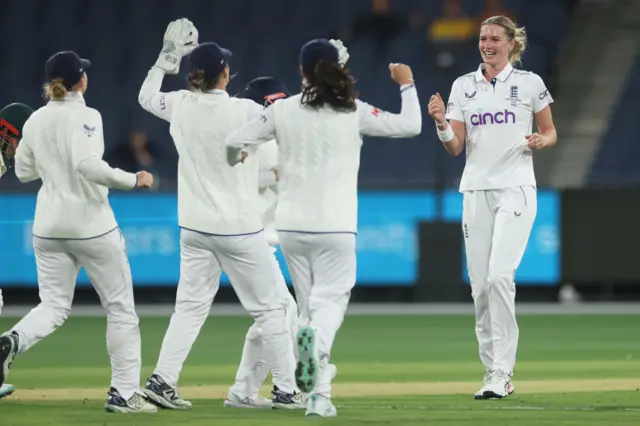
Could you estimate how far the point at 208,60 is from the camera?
8891 millimetres

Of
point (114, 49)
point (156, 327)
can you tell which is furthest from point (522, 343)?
point (114, 49)

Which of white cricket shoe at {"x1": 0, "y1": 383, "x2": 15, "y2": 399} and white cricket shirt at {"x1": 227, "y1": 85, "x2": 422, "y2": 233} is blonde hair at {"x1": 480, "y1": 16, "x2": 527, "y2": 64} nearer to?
white cricket shirt at {"x1": 227, "y1": 85, "x2": 422, "y2": 233}

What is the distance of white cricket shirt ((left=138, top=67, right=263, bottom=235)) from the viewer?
883cm

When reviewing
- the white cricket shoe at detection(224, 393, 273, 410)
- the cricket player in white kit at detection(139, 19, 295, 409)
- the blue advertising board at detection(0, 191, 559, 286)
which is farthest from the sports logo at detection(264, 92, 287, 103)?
the blue advertising board at detection(0, 191, 559, 286)

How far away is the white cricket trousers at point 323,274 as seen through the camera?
8.38 metres

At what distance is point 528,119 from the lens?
33.2 ft

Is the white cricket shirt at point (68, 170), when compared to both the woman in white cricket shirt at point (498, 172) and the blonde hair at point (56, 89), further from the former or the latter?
the woman in white cricket shirt at point (498, 172)

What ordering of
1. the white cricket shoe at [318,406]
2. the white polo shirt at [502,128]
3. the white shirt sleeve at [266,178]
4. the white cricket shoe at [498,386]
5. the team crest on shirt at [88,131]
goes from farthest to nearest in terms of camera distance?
the white polo shirt at [502,128] → the white cricket shoe at [498,386] → the white shirt sleeve at [266,178] → the team crest on shirt at [88,131] → the white cricket shoe at [318,406]

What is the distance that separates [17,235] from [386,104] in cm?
754

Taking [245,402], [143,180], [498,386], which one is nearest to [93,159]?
[143,180]

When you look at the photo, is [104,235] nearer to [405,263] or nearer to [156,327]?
[156,327]

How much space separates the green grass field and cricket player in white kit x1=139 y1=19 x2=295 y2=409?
40cm

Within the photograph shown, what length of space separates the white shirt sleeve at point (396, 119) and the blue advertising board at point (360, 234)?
38.4 ft

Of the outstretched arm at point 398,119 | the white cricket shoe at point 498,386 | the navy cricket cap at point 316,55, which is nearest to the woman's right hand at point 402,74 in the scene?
the outstretched arm at point 398,119
